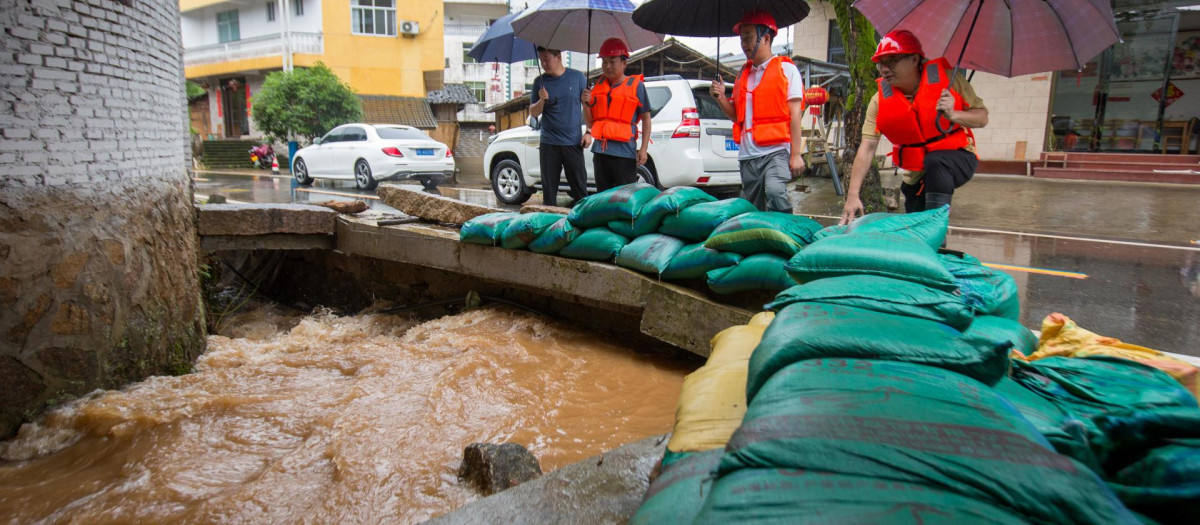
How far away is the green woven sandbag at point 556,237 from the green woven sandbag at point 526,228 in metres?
0.04

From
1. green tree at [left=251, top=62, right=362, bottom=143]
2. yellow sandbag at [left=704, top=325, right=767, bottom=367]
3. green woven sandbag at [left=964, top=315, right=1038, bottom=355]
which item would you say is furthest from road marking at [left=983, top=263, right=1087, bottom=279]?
green tree at [left=251, top=62, right=362, bottom=143]

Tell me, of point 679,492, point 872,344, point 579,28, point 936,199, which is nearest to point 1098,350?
point 872,344

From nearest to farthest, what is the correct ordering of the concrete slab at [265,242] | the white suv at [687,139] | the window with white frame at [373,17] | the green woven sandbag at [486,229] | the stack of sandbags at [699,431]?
the stack of sandbags at [699,431] < the green woven sandbag at [486,229] < the concrete slab at [265,242] < the white suv at [687,139] < the window with white frame at [373,17]

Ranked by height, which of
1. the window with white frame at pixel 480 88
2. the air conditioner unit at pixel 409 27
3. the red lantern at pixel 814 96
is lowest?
the red lantern at pixel 814 96

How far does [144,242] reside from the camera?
3938mm

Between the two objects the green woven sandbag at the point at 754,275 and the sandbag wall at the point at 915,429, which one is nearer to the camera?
the sandbag wall at the point at 915,429

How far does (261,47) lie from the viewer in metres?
26.3

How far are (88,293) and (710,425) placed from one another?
11.4 ft

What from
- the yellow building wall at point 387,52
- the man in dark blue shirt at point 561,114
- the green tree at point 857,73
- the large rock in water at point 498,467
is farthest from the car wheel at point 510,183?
the yellow building wall at point 387,52

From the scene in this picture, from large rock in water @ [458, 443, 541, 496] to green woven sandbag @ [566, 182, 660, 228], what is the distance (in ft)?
6.01

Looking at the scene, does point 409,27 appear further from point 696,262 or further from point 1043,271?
point 696,262

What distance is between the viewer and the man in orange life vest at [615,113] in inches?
213

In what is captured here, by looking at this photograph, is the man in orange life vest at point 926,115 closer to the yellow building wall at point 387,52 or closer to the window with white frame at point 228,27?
the yellow building wall at point 387,52

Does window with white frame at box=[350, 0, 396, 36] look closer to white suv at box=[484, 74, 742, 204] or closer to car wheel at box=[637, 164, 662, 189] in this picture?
white suv at box=[484, 74, 742, 204]
